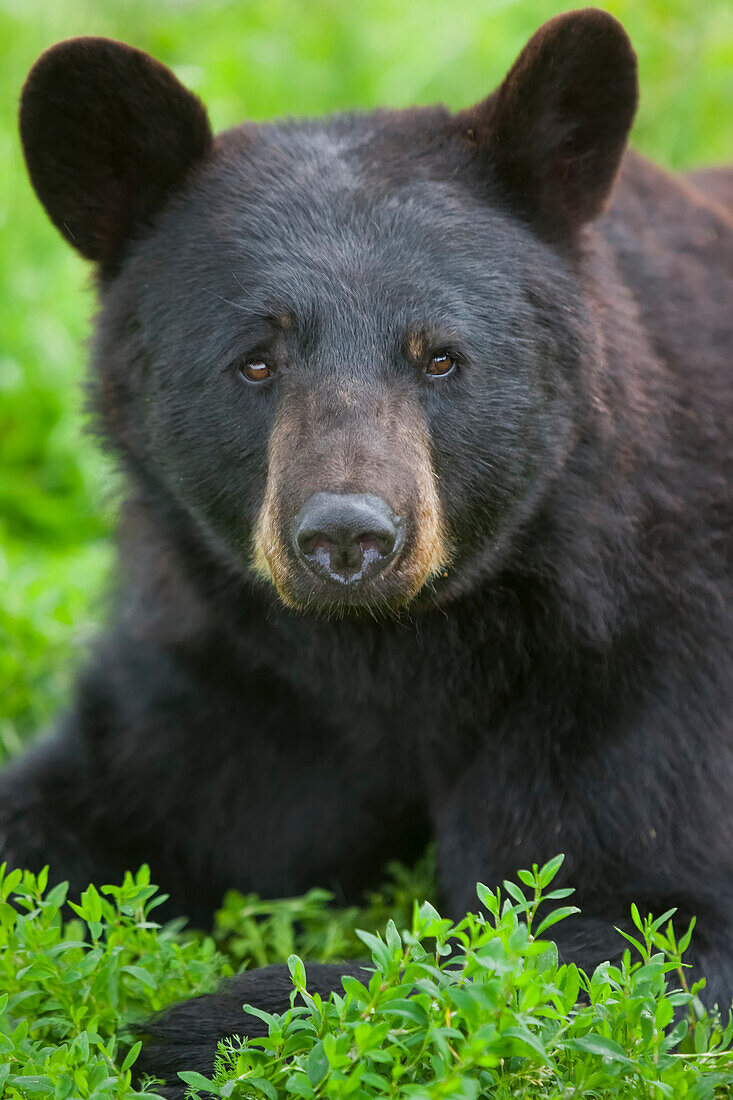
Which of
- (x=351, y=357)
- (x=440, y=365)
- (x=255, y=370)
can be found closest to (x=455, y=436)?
(x=440, y=365)

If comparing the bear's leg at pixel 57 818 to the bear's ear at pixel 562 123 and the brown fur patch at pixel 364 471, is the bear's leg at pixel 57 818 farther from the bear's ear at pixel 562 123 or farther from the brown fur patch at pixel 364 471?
the bear's ear at pixel 562 123

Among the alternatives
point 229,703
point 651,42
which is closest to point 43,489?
point 229,703

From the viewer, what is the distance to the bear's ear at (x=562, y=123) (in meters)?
3.33

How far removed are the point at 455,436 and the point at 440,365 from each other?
16cm

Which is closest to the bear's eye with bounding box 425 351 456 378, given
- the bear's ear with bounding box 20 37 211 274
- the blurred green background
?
the bear's ear with bounding box 20 37 211 274

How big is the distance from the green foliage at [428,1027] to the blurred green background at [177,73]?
1445 mm

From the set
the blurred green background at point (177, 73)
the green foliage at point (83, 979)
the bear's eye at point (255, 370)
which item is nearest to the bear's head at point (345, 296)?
the bear's eye at point (255, 370)

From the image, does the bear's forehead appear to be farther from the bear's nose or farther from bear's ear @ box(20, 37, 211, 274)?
the bear's nose

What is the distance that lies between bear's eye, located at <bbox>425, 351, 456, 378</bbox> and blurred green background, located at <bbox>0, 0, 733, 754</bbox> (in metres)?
1.09

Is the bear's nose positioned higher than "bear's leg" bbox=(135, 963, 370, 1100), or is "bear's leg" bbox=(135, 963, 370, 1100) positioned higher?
the bear's nose

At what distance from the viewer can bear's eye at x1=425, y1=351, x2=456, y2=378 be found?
10.5 feet

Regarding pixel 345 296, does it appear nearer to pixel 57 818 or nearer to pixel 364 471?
pixel 364 471

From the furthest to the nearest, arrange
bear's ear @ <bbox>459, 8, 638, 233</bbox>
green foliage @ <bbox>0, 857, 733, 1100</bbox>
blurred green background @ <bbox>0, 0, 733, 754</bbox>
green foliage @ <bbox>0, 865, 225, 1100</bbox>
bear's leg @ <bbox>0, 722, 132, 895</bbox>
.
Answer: blurred green background @ <bbox>0, 0, 733, 754</bbox> → bear's leg @ <bbox>0, 722, 132, 895</bbox> → bear's ear @ <bbox>459, 8, 638, 233</bbox> → green foliage @ <bbox>0, 865, 225, 1100</bbox> → green foliage @ <bbox>0, 857, 733, 1100</bbox>

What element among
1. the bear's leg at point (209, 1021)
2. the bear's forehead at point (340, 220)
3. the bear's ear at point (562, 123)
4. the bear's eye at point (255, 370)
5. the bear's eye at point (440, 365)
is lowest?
the bear's leg at point (209, 1021)
